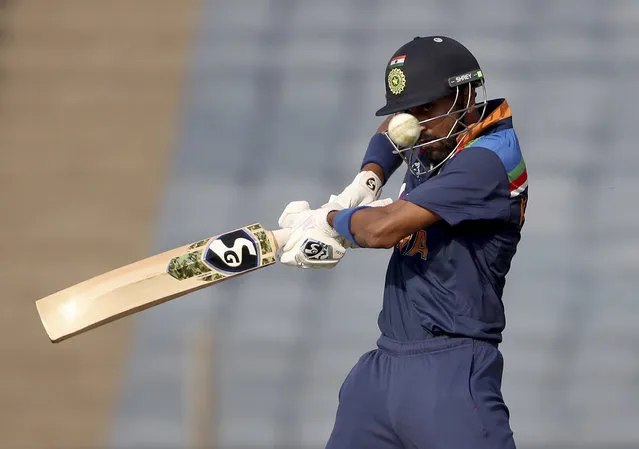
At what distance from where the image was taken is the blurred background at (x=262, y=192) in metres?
4.62

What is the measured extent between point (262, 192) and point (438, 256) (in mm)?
2852

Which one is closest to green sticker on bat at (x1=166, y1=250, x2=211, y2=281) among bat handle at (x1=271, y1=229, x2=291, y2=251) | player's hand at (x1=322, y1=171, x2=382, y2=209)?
bat handle at (x1=271, y1=229, x2=291, y2=251)

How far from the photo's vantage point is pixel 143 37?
19.0 ft

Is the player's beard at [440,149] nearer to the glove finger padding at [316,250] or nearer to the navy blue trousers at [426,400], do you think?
the glove finger padding at [316,250]

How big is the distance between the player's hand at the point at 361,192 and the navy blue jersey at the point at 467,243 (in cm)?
22

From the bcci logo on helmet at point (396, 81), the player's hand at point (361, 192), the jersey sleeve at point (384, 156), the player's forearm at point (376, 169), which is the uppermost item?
the bcci logo on helmet at point (396, 81)

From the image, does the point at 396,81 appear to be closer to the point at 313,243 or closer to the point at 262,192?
the point at 313,243

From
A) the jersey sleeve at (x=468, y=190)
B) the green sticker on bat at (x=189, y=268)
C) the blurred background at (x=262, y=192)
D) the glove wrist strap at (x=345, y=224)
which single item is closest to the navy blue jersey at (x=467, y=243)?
the jersey sleeve at (x=468, y=190)

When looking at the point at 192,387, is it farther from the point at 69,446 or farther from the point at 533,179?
the point at 533,179

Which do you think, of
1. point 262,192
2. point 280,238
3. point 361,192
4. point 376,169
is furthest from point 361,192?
point 262,192

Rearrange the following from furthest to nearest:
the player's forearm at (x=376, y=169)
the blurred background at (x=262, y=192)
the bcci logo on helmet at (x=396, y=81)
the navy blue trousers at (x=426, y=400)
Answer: the blurred background at (x=262, y=192), the player's forearm at (x=376, y=169), the bcci logo on helmet at (x=396, y=81), the navy blue trousers at (x=426, y=400)

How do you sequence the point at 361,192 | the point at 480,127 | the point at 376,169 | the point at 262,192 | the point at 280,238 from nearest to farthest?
1. the point at 480,127
2. the point at 280,238
3. the point at 361,192
4. the point at 376,169
5. the point at 262,192

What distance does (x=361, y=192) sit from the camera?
2.57m

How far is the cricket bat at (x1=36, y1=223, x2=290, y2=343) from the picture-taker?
8.02 feet
